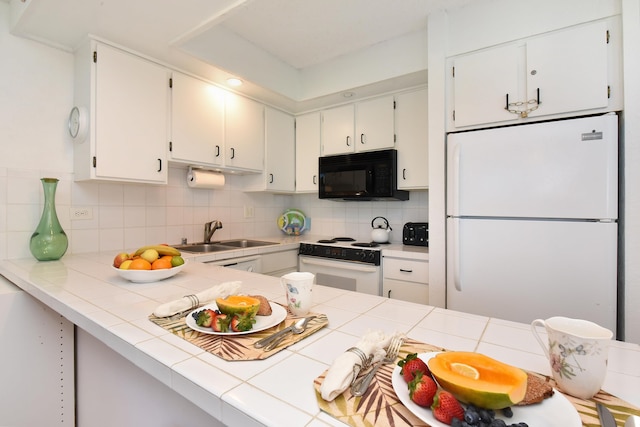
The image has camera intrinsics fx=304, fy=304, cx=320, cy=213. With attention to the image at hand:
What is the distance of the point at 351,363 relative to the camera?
0.56 meters

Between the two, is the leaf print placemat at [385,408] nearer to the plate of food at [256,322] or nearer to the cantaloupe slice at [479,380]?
the cantaloupe slice at [479,380]

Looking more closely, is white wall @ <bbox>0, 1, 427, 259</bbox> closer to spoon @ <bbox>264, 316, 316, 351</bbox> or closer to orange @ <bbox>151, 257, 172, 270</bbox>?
orange @ <bbox>151, 257, 172, 270</bbox>

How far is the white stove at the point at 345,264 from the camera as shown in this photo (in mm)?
2449

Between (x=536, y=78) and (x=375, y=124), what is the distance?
123cm

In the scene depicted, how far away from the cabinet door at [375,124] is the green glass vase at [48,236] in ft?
7.32

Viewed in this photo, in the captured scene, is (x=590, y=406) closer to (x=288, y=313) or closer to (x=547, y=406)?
(x=547, y=406)

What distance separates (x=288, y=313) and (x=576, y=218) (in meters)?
1.59

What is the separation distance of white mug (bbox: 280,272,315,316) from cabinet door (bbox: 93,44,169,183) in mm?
1668

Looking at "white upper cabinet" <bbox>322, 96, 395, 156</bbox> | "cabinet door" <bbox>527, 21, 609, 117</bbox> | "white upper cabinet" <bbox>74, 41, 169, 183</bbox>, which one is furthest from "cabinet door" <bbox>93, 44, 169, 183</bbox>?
"cabinet door" <bbox>527, 21, 609, 117</bbox>

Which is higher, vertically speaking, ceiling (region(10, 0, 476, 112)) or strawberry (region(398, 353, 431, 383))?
ceiling (region(10, 0, 476, 112))

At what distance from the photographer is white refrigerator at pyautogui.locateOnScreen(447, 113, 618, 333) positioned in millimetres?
1531

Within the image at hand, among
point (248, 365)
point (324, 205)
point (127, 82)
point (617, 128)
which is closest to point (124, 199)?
point (127, 82)

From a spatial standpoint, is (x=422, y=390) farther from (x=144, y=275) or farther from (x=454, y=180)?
(x=454, y=180)

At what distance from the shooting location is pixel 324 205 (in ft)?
11.2
